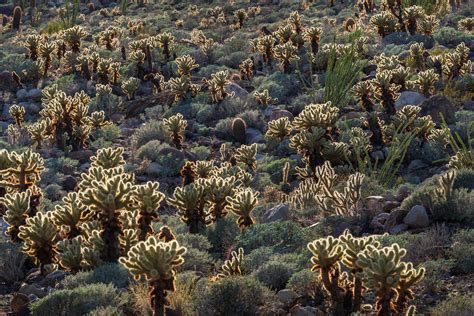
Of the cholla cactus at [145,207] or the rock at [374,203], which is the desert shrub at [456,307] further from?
→ the cholla cactus at [145,207]

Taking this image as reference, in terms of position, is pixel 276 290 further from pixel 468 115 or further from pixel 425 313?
pixel 468 115

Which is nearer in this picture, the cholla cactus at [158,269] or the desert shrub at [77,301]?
the cholla cactus at [158,269]

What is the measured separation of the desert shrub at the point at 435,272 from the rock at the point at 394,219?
144cm

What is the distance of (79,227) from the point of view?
8.72 meters

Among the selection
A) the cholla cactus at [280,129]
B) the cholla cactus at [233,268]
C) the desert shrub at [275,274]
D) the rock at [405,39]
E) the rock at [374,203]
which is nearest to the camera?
the desert shrub at [275,274]

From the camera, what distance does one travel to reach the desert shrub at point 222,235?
348 inches

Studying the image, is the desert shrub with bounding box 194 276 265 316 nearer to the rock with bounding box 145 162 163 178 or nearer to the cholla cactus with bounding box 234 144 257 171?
the cholla cactus with bounding box 234 144 257 171

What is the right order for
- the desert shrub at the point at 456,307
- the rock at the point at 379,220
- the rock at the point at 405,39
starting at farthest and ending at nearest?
the rock at the point at 405,39
the rock at the point at 379,220
the desert shrub at the point at 456,307

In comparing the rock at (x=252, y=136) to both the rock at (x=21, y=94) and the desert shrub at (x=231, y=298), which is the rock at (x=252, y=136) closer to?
the rock at (x=21, y=94)

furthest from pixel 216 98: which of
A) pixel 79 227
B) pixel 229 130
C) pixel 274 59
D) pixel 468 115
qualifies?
pixel 79 227

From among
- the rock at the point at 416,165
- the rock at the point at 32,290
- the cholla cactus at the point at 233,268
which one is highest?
the cholla cactus at the point at 233,268

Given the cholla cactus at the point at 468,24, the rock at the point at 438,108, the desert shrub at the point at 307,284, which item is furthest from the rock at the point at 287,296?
the cholla cactus at the point at 468,24

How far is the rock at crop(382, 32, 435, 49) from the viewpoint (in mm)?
18156

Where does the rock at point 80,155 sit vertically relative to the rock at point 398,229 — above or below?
below
